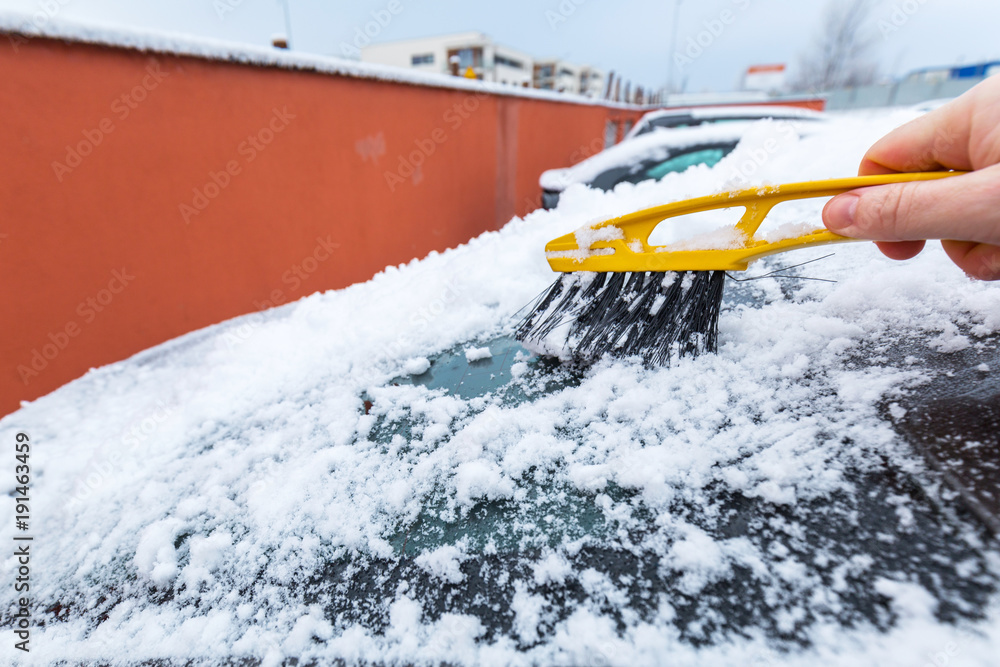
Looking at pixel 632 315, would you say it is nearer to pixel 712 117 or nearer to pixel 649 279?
pixel 649 279

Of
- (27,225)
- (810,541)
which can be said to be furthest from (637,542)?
(27,225)

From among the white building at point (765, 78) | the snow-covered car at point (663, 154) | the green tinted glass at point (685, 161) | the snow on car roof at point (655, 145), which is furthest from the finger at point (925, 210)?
the white building at point (765, 78)

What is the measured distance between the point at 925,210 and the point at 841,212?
157 millimetres

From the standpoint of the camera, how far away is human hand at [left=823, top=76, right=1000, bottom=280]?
0.96 meters

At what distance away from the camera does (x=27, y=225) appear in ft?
9.49

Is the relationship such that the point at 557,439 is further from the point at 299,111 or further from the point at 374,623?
the point at 299,111

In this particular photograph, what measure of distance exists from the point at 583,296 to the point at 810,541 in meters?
1.02

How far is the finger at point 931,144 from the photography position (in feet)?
3.85

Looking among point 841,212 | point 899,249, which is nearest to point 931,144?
point 899,249

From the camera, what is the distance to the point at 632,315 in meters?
1.48

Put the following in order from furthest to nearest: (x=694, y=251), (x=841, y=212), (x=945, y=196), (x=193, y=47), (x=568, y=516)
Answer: (x=193, y=47)
(x=694, y=251)
(x=841, y=212)
(x=945, y=196)
(x=568, y=516)

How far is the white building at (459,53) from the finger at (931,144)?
49783 millimetres

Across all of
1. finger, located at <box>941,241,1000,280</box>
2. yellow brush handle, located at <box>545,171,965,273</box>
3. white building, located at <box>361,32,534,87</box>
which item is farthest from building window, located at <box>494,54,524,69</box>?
finger, located at <box>941,241,1000,280</box>

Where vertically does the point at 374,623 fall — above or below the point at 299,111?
below
